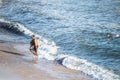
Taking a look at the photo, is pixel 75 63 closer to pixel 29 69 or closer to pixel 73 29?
pixel 29 69

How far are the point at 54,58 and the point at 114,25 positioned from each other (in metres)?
9.27

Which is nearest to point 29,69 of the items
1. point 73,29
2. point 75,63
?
point 75,63

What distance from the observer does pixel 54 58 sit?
22.1 m

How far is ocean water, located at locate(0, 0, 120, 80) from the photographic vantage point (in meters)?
21.5

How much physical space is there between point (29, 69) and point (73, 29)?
11192 millimetres

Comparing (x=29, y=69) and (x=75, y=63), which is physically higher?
(x=75, y=63)

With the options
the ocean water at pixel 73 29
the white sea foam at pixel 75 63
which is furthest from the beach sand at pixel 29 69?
the ocean water at pixel 73 29

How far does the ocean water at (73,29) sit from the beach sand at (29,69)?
0.90 meters

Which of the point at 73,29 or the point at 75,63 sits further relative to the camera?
the point at 73,29

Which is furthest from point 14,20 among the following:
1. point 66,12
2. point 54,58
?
point 54,58

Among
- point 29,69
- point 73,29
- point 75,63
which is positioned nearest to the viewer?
point 29,69

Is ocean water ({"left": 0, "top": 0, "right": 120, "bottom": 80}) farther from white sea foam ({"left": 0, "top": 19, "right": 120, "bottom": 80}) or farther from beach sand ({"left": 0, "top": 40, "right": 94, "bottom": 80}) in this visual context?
beach sand ({"left": 0, "top": 40, "right": 94, "bottom": 80})

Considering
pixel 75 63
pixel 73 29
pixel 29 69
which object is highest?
pixel 73 29

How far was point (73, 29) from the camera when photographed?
29.4 meters
